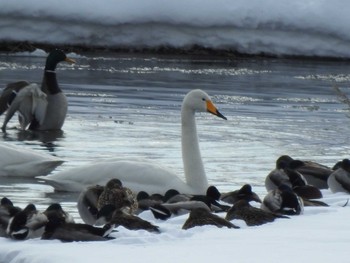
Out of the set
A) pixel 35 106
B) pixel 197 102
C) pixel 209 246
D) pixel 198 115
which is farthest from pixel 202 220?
pixel 198 115

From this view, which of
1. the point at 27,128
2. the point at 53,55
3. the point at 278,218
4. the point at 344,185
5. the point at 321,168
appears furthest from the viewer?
the point at 53,55

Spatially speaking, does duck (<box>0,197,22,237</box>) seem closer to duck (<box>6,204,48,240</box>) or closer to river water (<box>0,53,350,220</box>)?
duck (<box>6,204,48,240</box>)

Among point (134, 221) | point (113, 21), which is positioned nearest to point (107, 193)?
point (134, 221)

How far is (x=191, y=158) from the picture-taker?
34.3ft

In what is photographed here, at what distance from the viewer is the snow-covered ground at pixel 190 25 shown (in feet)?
88.0

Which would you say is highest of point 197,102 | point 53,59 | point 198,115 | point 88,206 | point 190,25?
point 190,25

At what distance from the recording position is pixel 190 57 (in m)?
27.8

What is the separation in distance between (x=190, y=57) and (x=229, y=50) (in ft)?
2.99

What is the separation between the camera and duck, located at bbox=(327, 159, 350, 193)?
10.2 m

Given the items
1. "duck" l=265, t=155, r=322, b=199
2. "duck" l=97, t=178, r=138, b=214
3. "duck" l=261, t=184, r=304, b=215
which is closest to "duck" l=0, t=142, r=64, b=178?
"duck" l=265, t=155, r=322, b=199

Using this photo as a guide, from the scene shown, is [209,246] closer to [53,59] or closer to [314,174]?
[314,174]

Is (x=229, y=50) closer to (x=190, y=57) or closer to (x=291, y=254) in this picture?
(x=190, y=57)

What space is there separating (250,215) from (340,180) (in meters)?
2.21

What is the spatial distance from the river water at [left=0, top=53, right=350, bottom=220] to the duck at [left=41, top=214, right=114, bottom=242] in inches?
75.3
